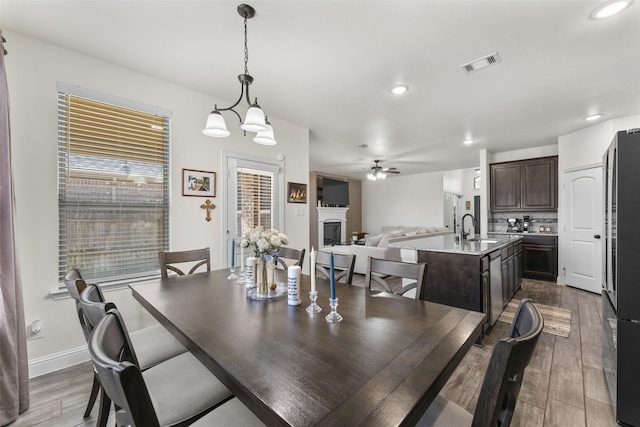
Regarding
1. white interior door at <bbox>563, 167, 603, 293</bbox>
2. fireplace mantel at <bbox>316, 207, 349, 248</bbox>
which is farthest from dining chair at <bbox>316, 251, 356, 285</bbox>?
fireplace mantel at <bbox>316, 207, 349, 248</bbox>

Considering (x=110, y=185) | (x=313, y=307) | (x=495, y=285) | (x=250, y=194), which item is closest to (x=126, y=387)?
(x=313, y=307)

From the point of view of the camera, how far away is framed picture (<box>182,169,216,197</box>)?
299 cm

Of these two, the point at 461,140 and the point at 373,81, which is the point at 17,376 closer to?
the point at 373,81

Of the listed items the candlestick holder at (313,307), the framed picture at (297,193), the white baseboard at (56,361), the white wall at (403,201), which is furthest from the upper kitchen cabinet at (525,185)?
the white baseboard at (56,361)

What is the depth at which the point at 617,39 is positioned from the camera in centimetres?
218

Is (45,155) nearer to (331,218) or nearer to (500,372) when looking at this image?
(500,372)

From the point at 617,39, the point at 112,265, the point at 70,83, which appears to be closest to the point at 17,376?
the point at 112,265

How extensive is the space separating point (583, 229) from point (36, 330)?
7.02 metres

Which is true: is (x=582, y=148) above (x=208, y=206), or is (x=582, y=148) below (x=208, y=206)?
above

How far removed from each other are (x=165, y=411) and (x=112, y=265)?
1994 mm

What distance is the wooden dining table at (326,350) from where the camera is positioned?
727 millimetres

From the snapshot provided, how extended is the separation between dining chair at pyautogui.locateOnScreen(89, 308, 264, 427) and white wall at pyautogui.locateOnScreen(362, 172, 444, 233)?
8.34 metres

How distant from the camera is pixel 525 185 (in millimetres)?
5422

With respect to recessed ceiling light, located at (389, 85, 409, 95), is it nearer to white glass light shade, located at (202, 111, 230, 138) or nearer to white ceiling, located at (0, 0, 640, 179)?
white ceiling, located at (0, 0, 640, 179)
